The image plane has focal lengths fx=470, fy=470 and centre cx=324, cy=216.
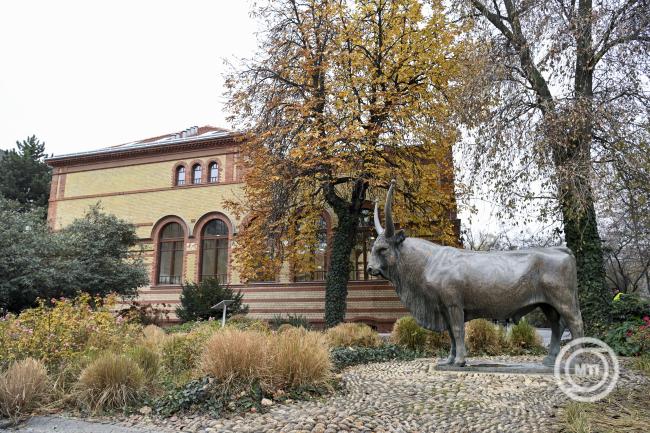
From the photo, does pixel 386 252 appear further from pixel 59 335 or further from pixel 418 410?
pixel 59 335

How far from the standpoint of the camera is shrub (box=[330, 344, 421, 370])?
8797mm

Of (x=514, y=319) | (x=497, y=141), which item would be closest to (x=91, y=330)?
(x=514, y=319)

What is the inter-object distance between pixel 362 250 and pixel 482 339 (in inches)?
443

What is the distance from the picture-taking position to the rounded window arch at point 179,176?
26031 millimetres

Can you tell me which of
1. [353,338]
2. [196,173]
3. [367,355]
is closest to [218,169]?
[196,173]

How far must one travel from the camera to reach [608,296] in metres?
12.4

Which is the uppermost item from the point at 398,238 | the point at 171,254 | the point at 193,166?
the point at 193,166

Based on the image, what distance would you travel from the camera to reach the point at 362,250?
22.0 m

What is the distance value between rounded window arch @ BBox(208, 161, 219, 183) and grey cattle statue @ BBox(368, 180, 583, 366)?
18911 mm

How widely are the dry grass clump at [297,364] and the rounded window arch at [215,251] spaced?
18.5 m

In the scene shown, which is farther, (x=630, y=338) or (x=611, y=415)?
(x=630, y=338)

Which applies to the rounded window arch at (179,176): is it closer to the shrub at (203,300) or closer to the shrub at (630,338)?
the shrub at (203,300)

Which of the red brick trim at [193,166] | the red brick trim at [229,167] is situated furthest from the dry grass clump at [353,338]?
the red brick trim at [193,166]

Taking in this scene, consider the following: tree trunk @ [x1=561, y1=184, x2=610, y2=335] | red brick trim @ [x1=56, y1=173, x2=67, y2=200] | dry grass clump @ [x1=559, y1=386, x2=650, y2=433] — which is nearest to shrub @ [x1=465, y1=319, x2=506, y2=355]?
tree trunk @ [x1=561, y1=184, x2=610, y2=335]
